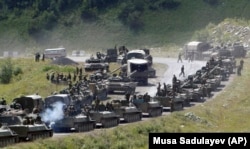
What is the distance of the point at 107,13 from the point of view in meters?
→ 188

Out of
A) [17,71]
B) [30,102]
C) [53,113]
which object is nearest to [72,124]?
[53,113]

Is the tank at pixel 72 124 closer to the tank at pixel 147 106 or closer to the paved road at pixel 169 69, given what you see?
the tank at pixel 147 106

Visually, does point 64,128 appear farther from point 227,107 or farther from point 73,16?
point 73,16

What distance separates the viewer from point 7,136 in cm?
5200

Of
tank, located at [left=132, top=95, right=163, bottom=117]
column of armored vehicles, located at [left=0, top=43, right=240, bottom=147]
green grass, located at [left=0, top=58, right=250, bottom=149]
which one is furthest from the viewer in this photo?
tank, located at [left=132, top=95, right=163, bottom=117]

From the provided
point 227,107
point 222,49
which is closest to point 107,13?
point 222,49

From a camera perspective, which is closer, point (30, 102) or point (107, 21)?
point (30, 102)

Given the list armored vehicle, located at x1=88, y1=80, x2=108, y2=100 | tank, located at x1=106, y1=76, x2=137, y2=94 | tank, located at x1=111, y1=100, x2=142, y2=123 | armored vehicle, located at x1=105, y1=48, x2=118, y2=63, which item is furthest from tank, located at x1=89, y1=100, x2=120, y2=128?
armored vehicle, located at x1=105, y1=48, x2=118, y2=63

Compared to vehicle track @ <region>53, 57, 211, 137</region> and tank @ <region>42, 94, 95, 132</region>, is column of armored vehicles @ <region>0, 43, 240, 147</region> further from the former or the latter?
vehicle track @ <region>53, 57, 211, 137</region>

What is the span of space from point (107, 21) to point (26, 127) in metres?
131

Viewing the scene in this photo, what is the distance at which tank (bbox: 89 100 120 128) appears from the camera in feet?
211

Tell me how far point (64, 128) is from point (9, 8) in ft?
443

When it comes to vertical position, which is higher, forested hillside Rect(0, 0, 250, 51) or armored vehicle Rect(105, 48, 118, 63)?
forested hillside Rect(0, 0, 250, 51)

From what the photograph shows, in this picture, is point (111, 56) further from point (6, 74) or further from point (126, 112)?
point (126, 112)
